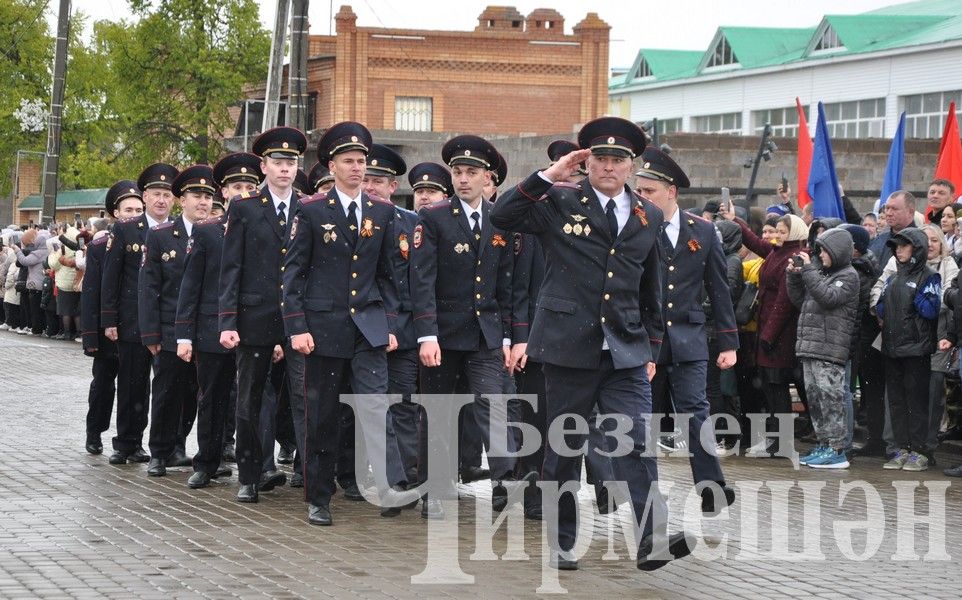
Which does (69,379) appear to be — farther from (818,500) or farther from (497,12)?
(497,12)

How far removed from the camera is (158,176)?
466 inches

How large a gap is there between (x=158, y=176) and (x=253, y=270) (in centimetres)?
233

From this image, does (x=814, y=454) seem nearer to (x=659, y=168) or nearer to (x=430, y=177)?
(x=659, y=168)

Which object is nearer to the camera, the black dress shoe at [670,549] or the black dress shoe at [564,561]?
the black dress shoe at [670,549]

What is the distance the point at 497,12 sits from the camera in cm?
5262

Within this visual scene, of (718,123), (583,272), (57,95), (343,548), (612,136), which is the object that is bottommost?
(343,548)

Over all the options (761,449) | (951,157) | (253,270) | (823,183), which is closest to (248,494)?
(253,270)

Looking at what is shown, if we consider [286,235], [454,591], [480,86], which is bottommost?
[454,591]

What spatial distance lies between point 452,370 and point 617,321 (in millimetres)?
2338

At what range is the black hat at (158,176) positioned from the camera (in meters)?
11.8

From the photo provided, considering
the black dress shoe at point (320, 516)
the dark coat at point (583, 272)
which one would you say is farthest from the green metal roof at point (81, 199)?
the dark coat at point (583, 272)

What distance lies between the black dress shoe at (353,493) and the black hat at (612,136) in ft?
10.9

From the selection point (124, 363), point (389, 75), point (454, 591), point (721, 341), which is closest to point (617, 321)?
point (454, 591)

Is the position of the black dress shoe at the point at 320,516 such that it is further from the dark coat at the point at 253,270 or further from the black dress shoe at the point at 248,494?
the dark coat at the point at 253,270
